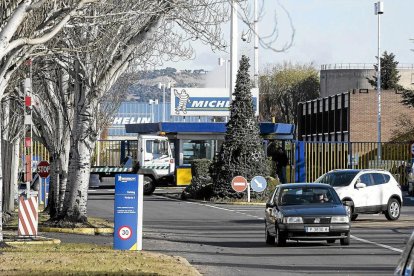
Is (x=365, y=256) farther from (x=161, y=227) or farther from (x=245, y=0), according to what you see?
(x=161, y=227)

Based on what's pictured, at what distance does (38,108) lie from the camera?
111ft

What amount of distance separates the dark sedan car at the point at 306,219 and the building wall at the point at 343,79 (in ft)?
279

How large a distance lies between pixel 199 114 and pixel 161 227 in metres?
47.8

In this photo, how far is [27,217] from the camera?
79.5 feet

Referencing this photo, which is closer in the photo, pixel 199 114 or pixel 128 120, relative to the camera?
pixel 199 114

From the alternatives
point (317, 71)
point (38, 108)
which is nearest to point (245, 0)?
point (38, 108)

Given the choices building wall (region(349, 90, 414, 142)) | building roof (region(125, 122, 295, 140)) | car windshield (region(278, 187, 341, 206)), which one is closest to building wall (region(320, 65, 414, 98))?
building wall (region(349, 90, 414, 142))

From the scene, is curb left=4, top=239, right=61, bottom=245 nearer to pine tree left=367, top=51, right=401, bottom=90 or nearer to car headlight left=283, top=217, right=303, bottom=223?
car headlight left=283, top=217, right=303, bottom=223

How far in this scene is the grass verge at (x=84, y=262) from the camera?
A: 55.8 feet

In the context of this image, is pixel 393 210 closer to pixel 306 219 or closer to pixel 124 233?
pixel 306 219

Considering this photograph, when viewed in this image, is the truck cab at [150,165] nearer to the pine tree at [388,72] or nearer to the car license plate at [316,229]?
the car license plate at [316,229]

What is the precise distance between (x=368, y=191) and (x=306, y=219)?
1019 centimetres

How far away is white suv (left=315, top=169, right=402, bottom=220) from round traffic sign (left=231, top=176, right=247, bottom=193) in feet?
34.2

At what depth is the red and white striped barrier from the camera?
24.1m
